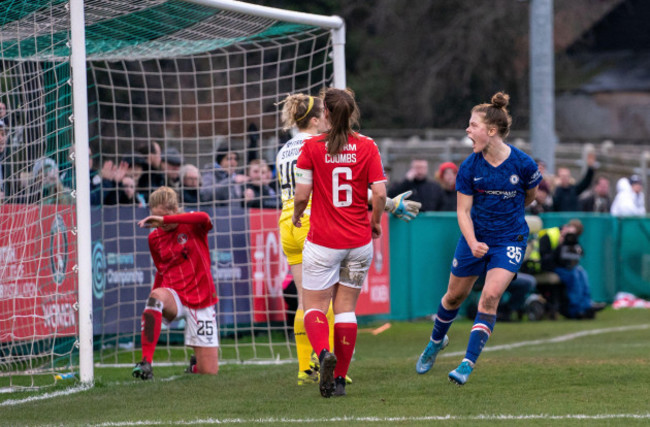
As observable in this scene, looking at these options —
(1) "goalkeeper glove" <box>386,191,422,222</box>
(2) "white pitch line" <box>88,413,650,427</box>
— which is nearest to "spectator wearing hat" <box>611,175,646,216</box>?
(1) "goalkeeper glove" <box>386,191,422,222</box>

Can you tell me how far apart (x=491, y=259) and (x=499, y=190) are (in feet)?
1.65

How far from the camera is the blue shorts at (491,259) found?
768cm

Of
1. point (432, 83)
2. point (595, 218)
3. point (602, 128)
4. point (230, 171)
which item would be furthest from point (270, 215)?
point (602, 128)

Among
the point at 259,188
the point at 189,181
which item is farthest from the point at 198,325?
the point at 259,188

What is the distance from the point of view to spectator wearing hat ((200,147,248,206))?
38.6 feet

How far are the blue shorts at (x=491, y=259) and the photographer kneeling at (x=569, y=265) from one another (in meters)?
8.32

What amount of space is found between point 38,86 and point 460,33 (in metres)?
32.2

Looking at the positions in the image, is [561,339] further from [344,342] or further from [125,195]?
[344,342]

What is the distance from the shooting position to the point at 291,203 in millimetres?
8234

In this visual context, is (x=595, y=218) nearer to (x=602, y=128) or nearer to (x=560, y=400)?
(x=560, y=400)

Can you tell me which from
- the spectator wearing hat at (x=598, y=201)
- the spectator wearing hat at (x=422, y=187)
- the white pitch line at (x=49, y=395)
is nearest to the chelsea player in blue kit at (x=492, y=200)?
the white pitch line at (x=49, y=395)

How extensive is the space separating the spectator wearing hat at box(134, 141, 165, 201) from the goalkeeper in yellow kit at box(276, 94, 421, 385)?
3.44 meters

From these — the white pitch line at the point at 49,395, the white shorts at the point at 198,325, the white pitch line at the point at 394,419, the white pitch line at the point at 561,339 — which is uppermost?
the white shorts at the point at 198,325

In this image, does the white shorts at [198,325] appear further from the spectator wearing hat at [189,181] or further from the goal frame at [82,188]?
the spectator wearing hat at [189,181]
